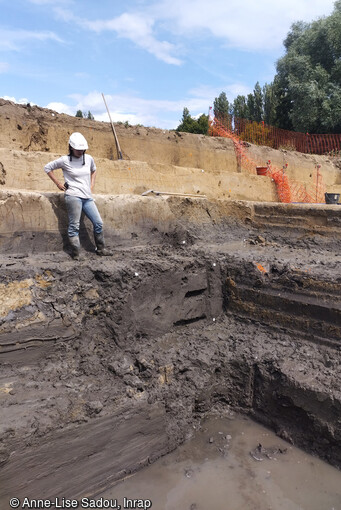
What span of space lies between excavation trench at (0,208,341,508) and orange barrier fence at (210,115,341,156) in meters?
8.77

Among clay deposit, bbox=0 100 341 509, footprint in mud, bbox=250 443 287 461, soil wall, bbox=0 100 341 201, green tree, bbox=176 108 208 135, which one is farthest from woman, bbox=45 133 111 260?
green tree, bbox=176 108 208 135

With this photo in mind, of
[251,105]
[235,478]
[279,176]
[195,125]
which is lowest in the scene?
[235,478]

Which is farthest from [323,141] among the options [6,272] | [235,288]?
[6,272]

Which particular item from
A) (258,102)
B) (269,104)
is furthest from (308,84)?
(258,102)

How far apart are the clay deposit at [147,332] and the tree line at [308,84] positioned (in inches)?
573

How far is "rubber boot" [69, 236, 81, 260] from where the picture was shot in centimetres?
415

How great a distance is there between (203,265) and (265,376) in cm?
153

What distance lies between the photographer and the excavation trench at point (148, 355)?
2771 millimetres

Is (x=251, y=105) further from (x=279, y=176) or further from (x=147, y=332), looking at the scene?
(x=147, y=332)

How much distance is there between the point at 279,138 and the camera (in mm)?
13508

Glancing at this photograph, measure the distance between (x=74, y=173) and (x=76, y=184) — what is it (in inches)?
5.0

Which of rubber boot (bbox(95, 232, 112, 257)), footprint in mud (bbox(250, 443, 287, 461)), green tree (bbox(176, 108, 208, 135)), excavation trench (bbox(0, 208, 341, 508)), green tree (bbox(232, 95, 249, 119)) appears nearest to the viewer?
excavation trench (bbox(0, 208, 341, 508))

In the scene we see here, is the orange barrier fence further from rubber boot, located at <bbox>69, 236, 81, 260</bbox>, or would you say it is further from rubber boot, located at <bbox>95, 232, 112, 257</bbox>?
rubber boot, located at <bbox>69, 236, 81, 260</bbox>

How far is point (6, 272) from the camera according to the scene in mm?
3475
